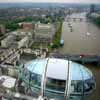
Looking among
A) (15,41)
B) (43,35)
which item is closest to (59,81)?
(15,41)

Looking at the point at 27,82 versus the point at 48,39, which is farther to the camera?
the point at 48,39

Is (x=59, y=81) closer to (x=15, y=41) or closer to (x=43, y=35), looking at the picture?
(x=15, y=41)

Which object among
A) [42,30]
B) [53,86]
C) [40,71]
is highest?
[40,71]

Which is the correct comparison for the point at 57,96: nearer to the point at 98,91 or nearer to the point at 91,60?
the point at 98,91

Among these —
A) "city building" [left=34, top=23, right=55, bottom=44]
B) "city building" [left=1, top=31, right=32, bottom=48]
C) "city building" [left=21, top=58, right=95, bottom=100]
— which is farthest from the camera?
"city building" [left=34, top=23, right=55, bottom=44]

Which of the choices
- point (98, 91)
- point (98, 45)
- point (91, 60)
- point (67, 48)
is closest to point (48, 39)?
point (67, 48)

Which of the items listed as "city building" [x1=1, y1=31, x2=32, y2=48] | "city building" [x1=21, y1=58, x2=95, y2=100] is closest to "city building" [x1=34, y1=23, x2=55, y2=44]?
"city building" [x1=1, y1=31, x2=32, y2=48]

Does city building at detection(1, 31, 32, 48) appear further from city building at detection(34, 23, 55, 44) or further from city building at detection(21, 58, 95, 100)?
city building at detection(21, 58, 95, 100)

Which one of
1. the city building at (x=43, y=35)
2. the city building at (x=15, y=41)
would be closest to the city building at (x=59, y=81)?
the city building at (x=15, y=41)
